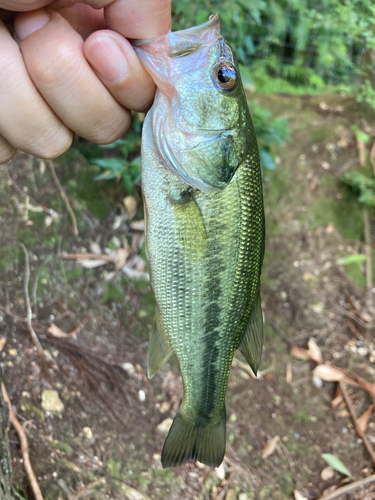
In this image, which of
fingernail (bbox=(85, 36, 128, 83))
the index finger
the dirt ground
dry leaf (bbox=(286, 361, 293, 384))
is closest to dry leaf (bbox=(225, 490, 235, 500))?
the dirt ground

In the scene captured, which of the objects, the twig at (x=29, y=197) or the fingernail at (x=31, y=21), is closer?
the fingernail at (x=31, y=21)

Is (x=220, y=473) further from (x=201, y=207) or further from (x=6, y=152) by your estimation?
(x=6, y=152)

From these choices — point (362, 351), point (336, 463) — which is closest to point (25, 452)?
point (336, 463)

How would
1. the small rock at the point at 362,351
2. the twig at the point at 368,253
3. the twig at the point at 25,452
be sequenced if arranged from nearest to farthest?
the twig at the point at 25,452 < the small rock at the point at 362,351 < the twig at the point at 368,253

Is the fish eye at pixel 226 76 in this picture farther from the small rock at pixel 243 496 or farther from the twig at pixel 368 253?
the twig at pixel 368 253

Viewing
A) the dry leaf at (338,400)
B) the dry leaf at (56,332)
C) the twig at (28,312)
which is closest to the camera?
the twig at (28,312)

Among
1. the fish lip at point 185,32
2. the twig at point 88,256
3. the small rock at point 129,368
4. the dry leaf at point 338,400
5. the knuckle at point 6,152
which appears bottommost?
the dry leaf at point 338,400

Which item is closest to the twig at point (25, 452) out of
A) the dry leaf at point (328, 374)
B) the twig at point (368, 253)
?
the dry leaf at point (328, 374)

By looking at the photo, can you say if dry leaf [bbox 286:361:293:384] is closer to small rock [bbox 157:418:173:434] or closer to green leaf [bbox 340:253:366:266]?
small rock [bbox 157:418:173:434]
